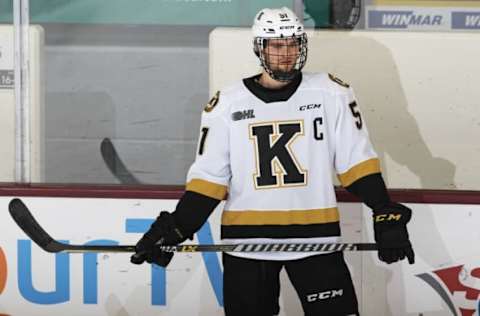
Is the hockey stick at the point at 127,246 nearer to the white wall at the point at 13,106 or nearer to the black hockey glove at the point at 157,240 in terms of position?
the black hockey glove at the point at 157,240

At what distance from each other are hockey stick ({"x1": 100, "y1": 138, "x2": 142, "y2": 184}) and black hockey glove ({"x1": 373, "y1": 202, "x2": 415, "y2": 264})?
3.69 feet

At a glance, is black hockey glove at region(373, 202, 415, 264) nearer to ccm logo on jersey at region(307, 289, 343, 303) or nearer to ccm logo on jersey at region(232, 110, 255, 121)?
ccm logo on jersey at region(307, 289, 343, 303)

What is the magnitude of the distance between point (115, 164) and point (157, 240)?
0.87 meters

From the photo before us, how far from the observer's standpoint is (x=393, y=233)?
346cm

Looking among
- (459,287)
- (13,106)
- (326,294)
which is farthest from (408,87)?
(13,106)

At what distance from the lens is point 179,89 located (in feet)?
14.4

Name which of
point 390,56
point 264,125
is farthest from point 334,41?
point 264,125

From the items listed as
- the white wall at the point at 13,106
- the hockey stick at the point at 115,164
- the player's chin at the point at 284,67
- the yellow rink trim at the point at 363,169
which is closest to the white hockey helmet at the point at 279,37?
the player's chin at the point at 284,67

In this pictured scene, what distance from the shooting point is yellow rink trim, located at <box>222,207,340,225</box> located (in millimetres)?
3559

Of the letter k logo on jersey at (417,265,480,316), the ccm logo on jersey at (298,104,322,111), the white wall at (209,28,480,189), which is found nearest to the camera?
the ccm logo on jersey at (298,104,322,111)

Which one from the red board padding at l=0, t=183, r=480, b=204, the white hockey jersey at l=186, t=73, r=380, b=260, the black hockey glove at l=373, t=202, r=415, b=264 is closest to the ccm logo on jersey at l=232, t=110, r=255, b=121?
the white hockey jersey at l=186, t=73, r=380, b=260

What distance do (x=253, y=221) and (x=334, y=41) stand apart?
38.5 inches

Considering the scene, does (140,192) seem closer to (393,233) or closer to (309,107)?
(309,107)

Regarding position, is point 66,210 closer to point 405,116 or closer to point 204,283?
point 204,283
